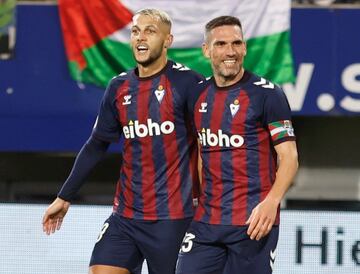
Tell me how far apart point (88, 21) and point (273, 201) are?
24.3 feet

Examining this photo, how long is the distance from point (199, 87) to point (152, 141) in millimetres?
358

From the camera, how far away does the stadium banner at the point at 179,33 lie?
38.7 feet

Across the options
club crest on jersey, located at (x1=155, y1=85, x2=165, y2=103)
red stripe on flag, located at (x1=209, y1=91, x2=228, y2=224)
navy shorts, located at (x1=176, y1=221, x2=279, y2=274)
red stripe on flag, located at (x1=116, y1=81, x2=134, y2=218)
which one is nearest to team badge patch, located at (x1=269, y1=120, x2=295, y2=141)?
red stripe on flag, located at (x1=209, y1=91, x2=228, y2=224)

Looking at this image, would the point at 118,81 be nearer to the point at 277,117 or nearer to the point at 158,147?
the point at 158,147

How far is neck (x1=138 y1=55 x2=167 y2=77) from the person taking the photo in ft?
18.4

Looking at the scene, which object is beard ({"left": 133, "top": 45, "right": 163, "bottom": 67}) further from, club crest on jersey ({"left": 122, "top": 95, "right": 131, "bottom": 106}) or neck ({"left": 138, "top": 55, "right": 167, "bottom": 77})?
club crest on jersey ({"left": 122, "top": 95, "right": 131, "bottom": 106})

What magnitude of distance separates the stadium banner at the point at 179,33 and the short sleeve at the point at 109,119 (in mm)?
6178

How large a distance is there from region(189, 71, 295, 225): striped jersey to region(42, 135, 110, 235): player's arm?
2.44ft

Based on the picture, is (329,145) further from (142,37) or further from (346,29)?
(142,37)

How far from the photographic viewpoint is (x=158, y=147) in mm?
5539

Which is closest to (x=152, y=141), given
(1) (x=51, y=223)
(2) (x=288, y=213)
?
(1) (x=51, y=223)

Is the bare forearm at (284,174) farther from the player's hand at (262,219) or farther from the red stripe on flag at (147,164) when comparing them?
the red stripe on flag at (147,164)

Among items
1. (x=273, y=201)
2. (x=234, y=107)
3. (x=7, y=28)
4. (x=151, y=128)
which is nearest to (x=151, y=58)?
(x=151, y=128)

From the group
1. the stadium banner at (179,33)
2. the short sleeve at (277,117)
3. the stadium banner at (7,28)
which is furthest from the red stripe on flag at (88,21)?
the short sleeve at (277,117)
